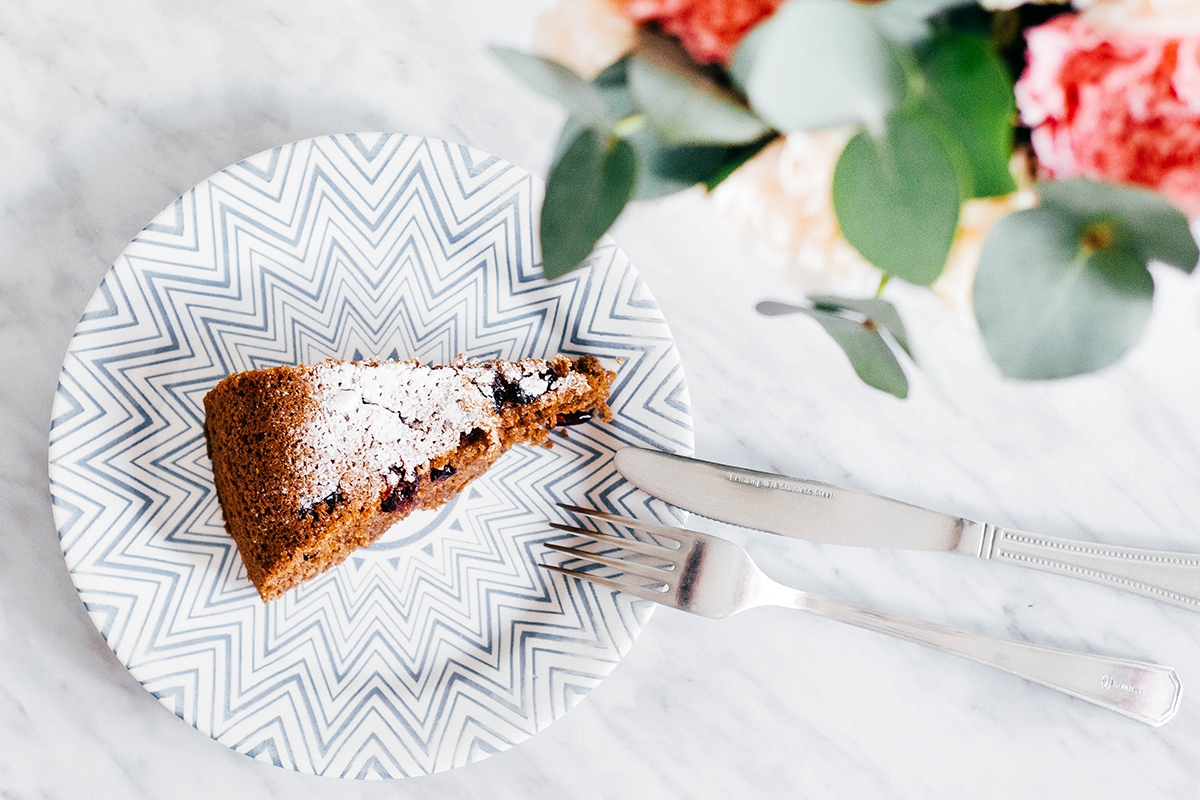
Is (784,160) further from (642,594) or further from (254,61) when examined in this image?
(254,61)

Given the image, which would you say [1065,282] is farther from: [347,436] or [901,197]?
[347,436]

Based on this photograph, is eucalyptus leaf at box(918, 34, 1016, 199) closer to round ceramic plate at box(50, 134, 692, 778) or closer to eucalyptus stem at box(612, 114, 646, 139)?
eucalyptus stem at box(612, 114, 646, 139)

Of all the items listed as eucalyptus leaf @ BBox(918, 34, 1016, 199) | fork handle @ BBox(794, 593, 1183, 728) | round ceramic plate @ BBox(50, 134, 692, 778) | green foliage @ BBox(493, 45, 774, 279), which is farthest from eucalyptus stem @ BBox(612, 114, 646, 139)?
fork handle @ BBox(794, 593, 1183, 728)

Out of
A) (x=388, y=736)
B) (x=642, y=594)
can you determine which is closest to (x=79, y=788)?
(x=388, y=736)

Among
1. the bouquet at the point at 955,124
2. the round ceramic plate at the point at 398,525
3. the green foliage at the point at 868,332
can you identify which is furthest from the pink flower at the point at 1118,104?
the round ceramic plate at the point at 398,525

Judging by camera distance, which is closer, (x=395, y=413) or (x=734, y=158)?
(x=734, y=158)

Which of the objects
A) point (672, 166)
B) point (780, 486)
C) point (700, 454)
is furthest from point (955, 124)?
point (700, 454)
